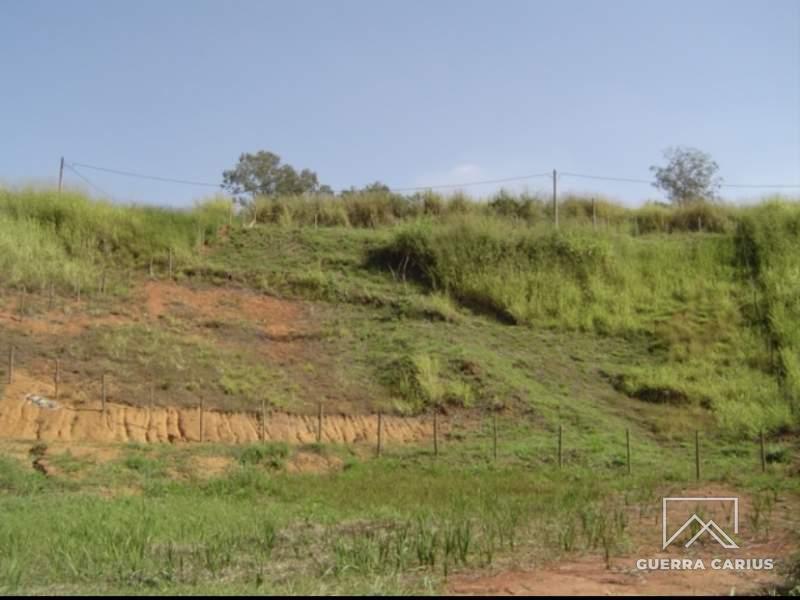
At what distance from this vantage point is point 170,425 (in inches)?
689

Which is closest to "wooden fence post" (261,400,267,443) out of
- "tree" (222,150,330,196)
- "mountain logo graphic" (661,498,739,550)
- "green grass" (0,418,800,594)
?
"green grass" (0,418,800,594)

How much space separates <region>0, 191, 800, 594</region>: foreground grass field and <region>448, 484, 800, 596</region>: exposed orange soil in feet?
0.43

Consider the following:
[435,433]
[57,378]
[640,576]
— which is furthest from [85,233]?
[640,576]

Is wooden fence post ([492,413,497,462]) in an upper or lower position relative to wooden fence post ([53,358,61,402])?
lower

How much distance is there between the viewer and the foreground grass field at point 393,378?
8.52m

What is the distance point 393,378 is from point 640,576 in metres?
13.8

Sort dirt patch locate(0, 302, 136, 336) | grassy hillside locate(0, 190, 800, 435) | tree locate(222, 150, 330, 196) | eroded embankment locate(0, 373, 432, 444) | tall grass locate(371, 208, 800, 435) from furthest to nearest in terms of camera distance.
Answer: tree locate(222, 150, 330, 196) → tall grass locate(371, 208, 800, 435) → grassy hillside locate(0, 190, 800, 435) → dirt patch locate(0, 302, 136, 336) → eroded embankment locate(0, 373, 432, 444)

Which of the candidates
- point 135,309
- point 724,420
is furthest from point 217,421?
point 724,420

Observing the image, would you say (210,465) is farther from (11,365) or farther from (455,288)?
(455,288)

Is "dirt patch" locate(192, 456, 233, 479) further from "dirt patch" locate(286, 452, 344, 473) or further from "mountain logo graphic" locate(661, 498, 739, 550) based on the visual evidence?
"mountain logo graphic" locate(661, 498, 739, 550)

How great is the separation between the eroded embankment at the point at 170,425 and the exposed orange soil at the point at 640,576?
10.1 meters

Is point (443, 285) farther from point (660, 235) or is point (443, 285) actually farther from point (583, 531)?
point (583, 531)

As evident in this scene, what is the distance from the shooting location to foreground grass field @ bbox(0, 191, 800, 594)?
8.52 meters

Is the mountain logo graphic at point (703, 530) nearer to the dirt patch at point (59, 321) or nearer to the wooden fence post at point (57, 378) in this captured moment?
the wooden fence post at point (57, 378)
